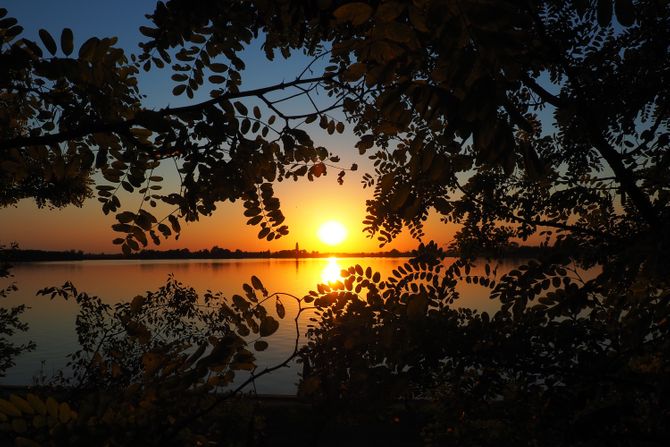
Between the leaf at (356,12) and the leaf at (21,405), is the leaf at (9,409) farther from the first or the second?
the leaf at (356,12)

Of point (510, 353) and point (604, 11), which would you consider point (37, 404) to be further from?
point (510, 353)

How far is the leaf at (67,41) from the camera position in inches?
79.5

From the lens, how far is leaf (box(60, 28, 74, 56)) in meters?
2.02

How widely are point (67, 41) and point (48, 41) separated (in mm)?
76

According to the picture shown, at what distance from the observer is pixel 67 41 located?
2.04 m

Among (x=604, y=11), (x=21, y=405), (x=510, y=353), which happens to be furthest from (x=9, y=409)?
(x=510, y=353)

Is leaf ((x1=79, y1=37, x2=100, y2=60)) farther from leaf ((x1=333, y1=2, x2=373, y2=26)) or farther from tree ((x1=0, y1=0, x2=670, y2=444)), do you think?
leaf ((x1=333, y1=2, x2=373, y2=26))

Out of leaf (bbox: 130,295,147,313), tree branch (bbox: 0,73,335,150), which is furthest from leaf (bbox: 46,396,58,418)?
tree branch (bbox: 0,73,335,150)

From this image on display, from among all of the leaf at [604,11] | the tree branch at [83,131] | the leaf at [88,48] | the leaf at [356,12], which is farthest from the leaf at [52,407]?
the leaf at [604,11]

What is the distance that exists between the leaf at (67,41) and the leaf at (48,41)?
35 mm

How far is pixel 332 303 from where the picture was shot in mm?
3471

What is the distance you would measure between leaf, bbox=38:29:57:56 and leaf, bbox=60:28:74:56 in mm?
35

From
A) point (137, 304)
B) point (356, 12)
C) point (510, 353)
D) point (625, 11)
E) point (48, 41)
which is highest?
point (48, 41)

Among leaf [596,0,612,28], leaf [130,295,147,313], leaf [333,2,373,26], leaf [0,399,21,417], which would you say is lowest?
leaf [0,399,21,417]
